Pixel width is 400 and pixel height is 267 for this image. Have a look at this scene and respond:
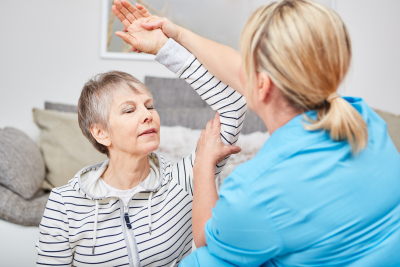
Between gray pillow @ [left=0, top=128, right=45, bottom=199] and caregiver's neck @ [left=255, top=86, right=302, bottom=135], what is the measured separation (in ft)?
5.77

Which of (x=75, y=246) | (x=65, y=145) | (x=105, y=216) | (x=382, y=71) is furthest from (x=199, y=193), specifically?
(x=382, y=71)

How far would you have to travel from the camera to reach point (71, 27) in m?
2.78

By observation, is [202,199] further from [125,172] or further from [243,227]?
[125,172]

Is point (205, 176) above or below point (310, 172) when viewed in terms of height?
below

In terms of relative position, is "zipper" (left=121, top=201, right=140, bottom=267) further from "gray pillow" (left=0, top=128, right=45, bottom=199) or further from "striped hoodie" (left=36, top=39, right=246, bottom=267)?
"gray pillow" (left=0, top=128, right=45, bottom=199)

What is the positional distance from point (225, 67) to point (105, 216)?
2.21 feet

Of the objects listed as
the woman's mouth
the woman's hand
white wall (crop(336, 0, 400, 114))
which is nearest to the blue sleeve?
the woman's hand

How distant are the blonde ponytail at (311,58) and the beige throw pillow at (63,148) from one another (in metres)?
1.81

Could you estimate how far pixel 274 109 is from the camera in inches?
31.9

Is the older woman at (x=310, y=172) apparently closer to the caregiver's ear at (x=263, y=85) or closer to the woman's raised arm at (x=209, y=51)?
the caregiver's ear at (x=263, y=85)

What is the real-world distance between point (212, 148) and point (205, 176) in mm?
125

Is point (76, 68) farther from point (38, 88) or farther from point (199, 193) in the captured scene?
point (199, 193)

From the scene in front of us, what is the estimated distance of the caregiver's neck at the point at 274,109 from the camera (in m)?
0.79

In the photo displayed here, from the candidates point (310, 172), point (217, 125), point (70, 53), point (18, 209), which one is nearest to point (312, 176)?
point (310, 172)
